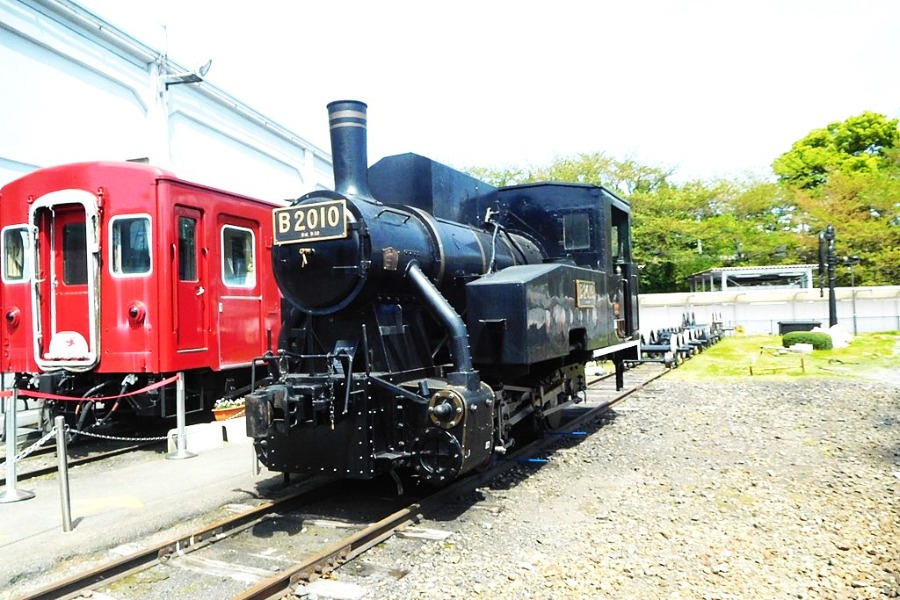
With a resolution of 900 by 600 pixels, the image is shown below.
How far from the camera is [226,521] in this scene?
5.14 metres

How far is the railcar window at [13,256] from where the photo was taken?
8.87 metres

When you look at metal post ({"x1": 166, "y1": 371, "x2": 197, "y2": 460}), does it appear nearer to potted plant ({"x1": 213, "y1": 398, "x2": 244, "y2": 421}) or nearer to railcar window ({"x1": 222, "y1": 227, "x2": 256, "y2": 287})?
potted plant ({"x1": 213, "y1": 398, "x2": 244, "y2": 421})

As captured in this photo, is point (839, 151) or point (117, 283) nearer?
point (117, 283)

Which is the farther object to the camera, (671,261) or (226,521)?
(671,261)

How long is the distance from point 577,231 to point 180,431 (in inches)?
210

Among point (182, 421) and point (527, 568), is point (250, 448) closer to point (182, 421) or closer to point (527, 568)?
point (182, 421)

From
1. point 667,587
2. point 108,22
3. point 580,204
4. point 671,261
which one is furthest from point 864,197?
point 667,587

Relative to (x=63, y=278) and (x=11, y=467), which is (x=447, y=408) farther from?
(x=63, y=278)

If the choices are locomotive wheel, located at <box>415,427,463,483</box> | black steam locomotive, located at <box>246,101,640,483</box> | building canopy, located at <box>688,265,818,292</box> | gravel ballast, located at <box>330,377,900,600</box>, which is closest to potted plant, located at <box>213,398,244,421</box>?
black steam locomotive, located at <box>246,101,640,483</box>

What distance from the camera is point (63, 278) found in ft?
27.6

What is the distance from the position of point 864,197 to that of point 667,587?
37317 millimetres

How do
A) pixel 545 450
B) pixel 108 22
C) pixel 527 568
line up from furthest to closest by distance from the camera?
pixel 108 22, pixel 545 450, pixel 527 568

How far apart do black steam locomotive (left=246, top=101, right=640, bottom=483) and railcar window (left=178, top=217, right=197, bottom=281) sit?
2.85 meters

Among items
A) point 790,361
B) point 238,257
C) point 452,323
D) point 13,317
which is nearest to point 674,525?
point 452,323
